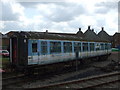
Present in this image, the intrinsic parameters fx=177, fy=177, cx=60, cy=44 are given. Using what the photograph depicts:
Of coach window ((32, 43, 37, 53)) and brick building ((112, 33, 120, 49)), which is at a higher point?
brick building ((112, 33, 120, 49))

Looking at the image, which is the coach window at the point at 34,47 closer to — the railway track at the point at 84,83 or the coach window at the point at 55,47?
the coach window at the point at 55,47

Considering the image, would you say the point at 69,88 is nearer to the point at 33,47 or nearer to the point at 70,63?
the point at 33,47

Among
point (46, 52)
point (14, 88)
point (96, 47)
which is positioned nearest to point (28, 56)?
point (46, 52)

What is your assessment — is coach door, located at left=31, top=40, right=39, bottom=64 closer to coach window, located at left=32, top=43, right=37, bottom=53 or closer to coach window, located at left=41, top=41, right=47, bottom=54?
coach window, located at left=32, top=43, right=37, bottom=53

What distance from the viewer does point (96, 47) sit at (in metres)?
20.9

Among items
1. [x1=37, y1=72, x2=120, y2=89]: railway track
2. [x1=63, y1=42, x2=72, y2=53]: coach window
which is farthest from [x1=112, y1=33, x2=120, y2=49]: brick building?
[x1=37, y1=72, x2=120, y2=89]: railway track

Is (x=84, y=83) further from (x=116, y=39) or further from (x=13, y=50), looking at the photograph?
(x=116, y=39)

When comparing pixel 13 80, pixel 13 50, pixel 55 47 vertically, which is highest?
pixel 55 47

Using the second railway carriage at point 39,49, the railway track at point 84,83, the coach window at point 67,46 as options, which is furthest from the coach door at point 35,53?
the coach window at point 67,46

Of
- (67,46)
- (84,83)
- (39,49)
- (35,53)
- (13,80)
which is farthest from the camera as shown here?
(67,46)

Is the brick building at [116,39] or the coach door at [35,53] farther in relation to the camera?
the brick building at [116,39]

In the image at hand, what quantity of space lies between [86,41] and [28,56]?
8298 mm

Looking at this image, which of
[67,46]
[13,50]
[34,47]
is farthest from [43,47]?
[67,46]

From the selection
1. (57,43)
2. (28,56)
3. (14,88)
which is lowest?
(14,88)
